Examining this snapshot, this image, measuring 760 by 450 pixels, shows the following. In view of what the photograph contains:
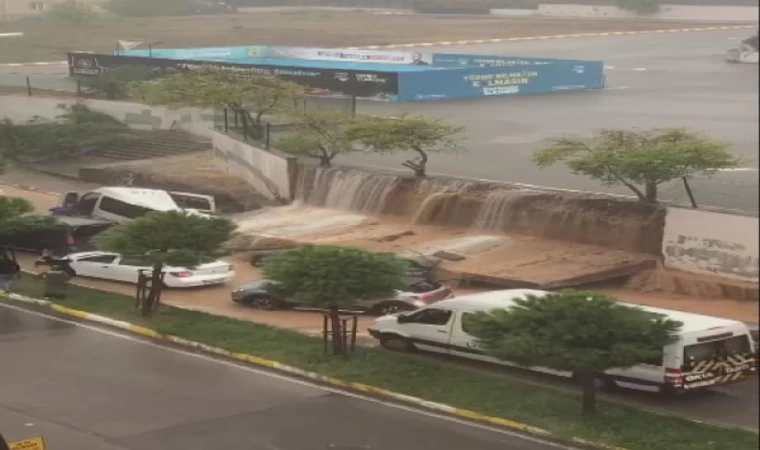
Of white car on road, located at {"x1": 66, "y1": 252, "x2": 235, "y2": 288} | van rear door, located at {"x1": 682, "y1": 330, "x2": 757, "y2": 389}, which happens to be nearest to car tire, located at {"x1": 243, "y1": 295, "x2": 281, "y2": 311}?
white car on road, located at {"x1": 66, "y1": 252, "x2": 235, "y2": 288}

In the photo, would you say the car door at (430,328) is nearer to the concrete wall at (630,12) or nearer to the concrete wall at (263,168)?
the concrete wall at (630,12)

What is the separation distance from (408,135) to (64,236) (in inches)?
165

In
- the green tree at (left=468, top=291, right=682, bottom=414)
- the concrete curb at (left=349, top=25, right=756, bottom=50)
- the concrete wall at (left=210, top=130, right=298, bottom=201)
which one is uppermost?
the concrete curb at (left=349, top=25, right=756, bottom=50)

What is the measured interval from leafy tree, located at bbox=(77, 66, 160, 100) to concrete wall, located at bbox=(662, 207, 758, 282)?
508cm

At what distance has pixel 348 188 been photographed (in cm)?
1131

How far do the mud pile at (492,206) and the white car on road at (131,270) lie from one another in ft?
3.97

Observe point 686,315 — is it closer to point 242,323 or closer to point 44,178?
point 242,323

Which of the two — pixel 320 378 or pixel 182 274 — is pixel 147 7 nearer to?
pixel 182 274

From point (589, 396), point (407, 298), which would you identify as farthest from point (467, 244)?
point (589, 396)

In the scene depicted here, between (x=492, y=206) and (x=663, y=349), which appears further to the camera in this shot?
(x=492, y=206)

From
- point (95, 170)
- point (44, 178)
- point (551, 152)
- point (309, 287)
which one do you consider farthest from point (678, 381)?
point (44, 178)

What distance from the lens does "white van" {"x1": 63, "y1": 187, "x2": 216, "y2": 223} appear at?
438 inches

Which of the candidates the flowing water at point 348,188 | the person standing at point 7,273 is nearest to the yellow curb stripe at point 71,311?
the person standing at point 7,273

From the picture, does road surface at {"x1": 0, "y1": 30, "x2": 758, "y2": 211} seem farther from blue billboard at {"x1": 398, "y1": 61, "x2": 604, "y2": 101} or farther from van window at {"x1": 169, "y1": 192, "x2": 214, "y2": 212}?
van window at {"x1": 169, "y1": 192, "x2": 214, "y2": 212}
